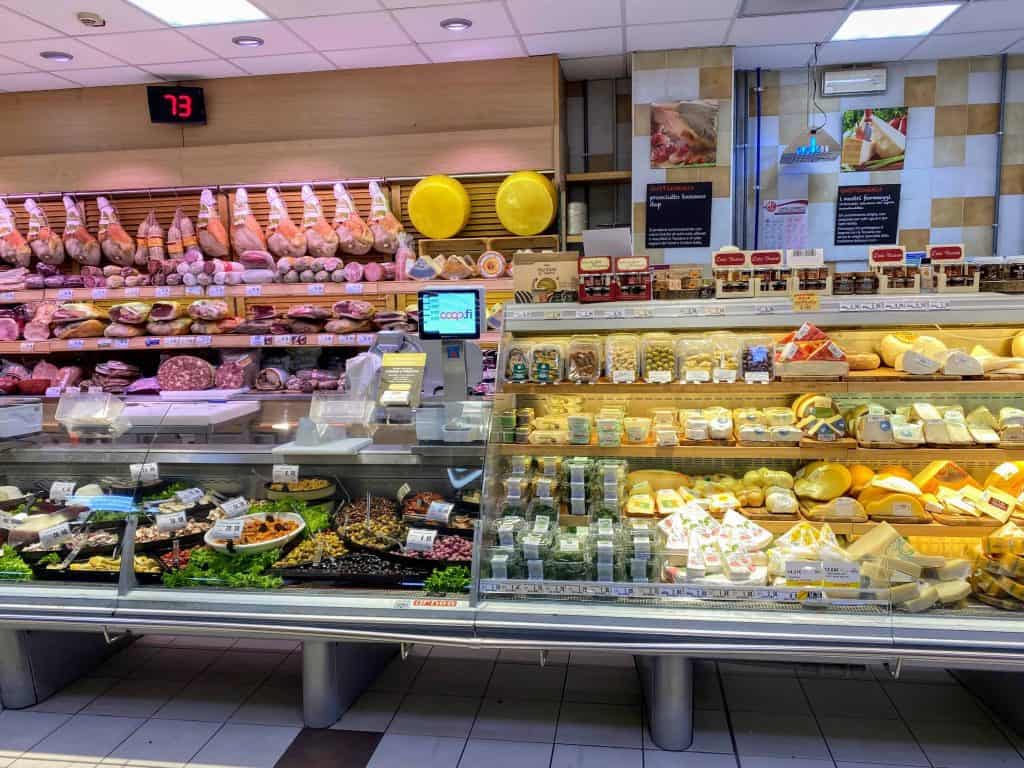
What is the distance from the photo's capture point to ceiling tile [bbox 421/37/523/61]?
17.5ft

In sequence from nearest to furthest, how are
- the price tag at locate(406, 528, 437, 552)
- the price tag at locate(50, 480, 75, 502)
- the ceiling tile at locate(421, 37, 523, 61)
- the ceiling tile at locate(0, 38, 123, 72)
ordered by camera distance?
the price tag at locate(406, 528, 437, 552) → the price tag at locate(50, 480, 75, 502) → the ceiling tile at locate(0, 38, 123, 72) → the ceiling tile at locate(421, 37, 523, 61)

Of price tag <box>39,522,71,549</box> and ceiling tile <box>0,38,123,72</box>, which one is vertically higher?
ceiling tile <box>0,38,123,72</box>

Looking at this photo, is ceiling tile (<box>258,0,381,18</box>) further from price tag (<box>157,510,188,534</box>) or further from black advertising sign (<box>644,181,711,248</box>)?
price tag (<box>157,510,188,534</box>)

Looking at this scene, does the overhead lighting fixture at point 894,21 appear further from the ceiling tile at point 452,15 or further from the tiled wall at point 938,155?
the ceiling tile at point 452,15

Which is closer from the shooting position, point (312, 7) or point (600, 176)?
point (312, 7)

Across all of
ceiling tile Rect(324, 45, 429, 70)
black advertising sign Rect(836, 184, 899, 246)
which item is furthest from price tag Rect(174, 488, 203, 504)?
black advertising sign Rect(836, 184, 899, 246)

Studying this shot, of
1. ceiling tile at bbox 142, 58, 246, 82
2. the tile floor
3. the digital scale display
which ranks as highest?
ceiling tile at bbox 142, 58, 246, 82

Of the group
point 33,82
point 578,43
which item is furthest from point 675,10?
point 33,82

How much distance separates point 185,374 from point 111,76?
2.49 m

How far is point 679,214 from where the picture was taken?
5.77m

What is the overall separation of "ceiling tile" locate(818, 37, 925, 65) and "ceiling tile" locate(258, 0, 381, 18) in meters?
3.43

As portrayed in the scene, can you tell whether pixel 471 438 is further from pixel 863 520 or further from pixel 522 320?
pixel 863 520

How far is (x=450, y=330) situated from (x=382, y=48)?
2.88 meters

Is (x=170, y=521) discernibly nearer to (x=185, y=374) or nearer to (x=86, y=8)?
(x=185, y=374)
